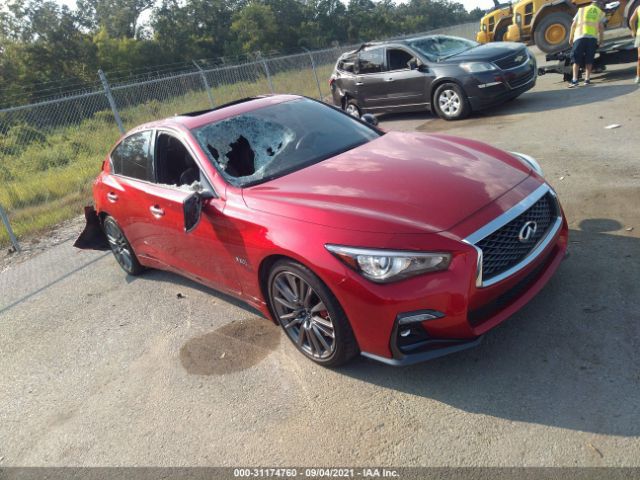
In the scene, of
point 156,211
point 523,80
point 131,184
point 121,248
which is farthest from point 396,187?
point 523,80

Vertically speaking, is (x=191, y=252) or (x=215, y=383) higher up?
(x=191, y=252)

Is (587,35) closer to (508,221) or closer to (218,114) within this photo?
(218,114)

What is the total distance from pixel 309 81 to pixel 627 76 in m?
9.99

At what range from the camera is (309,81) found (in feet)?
59.6

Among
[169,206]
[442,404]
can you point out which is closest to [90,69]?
[169,206]

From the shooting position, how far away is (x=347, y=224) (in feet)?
10.1

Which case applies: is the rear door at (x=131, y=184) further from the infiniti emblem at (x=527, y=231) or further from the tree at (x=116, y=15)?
the tree at (x=116, y=15)

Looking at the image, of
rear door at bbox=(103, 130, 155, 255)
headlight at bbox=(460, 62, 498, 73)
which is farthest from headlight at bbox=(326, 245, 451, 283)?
headlight at bbox=(460, 62, 498, 73)

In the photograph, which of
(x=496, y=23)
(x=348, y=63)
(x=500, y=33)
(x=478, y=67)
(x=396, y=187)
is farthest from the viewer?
(x=500, y=33)

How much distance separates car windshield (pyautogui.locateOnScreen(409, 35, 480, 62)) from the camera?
10866mm

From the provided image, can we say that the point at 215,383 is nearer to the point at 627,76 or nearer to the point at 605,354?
the point at 605,354

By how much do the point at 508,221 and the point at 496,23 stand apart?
1882 cm

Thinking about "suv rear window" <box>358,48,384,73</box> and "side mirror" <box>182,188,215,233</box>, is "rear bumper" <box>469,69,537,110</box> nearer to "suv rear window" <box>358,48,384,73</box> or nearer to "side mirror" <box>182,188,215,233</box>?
"suv rear window" <box>358,48,384,73</box>

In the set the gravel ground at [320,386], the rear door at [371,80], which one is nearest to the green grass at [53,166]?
the gravel ground at [320,386]
